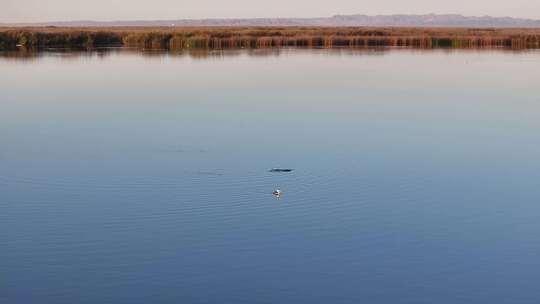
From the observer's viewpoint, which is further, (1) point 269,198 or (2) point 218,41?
Result: (2) point 218,41

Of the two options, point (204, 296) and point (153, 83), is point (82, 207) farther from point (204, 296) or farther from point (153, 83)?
point (153, 83)

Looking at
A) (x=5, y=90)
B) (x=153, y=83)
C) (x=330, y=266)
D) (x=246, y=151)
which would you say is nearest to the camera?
(x=330, y=266)

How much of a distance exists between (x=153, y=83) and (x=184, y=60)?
8.00 m

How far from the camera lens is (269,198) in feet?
28.2

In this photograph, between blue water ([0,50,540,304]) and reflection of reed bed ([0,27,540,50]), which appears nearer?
blue water ([0,50,540,304])

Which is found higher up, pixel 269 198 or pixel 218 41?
pixel 218 41

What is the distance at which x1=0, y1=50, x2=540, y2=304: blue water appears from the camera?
Result: 6.36 metres

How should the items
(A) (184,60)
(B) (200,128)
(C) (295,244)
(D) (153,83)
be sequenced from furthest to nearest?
(A) (184,60) < (D) (153,83) < (B) (200,128) < (C) (295,244)

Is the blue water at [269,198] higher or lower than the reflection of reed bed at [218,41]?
lower

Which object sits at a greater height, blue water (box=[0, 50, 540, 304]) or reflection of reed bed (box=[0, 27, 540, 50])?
reflection of reed bed (box=[0, 27, 540, 50])

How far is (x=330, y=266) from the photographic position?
6.67 m

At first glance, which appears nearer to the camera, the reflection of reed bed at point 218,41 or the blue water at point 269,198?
the blue water at point 269,198

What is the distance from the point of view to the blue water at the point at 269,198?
636 cm

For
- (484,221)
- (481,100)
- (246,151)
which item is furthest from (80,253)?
(481,100)
